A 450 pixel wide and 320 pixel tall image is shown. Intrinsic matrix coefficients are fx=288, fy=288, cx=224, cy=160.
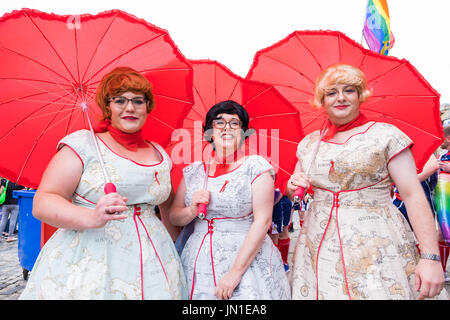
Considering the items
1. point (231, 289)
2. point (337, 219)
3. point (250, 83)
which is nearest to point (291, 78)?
point (250, 83)

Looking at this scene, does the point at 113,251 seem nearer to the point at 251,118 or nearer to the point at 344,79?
the point at 251,118

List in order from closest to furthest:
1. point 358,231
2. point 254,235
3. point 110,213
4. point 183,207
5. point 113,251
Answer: point 110,213, point 113,251, point 358,231, point 254,235, point 183,207

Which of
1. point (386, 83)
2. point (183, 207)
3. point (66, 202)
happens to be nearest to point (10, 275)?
point (183, 207)

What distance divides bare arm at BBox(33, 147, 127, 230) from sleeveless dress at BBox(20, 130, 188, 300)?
2.0 inches

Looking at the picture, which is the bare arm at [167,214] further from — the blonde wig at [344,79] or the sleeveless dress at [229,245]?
the blonde wig at [344,79]

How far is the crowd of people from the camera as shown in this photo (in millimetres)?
1534

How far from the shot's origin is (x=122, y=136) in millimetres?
1774

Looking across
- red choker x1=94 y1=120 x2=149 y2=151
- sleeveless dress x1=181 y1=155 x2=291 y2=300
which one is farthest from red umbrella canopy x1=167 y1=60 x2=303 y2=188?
red choker x1=94 y1=120 x2=149 y2=151

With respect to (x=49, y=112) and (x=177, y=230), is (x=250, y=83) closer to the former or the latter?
(x=177, y=230)

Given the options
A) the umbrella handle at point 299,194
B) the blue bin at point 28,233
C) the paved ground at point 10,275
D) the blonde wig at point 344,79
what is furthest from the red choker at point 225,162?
the paved ground at point 10,275

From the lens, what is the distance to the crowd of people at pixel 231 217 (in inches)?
60.4

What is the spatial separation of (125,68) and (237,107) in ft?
2.66

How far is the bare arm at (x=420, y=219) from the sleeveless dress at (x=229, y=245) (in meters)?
0.78

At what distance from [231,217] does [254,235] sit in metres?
0.22
